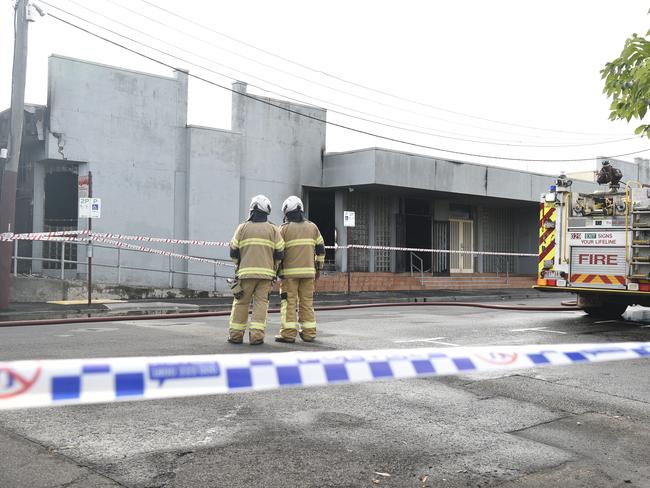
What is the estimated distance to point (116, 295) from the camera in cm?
1652

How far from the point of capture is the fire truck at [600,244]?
434 inches

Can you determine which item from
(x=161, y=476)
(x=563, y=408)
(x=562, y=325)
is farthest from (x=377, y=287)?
(x=161, y=476)

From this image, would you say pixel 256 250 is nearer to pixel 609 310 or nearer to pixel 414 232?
pixel 609 310

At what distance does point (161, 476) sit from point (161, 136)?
654 inches

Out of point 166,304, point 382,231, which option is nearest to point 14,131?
point 166,304

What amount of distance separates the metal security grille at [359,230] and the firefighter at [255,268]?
48.7 ft

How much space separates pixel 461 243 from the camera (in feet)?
92.8

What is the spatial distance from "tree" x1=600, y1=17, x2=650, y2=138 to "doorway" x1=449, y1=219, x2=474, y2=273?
20.4 meters

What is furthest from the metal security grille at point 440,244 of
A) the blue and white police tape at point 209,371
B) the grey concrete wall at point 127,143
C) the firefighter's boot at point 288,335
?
the blue and white police tape at point 209,371

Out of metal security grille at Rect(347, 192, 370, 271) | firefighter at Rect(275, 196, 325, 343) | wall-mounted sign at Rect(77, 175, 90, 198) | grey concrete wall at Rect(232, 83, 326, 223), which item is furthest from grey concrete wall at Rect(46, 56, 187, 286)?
firefighter at Rect(275, 196, 325, 343)

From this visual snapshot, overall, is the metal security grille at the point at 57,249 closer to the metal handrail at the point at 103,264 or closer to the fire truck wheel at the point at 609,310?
the metal handrail at the point at 103,264

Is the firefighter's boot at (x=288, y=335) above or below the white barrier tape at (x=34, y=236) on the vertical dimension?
below

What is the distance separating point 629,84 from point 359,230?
16.9 m

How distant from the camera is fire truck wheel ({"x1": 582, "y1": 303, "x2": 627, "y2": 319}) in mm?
12172
